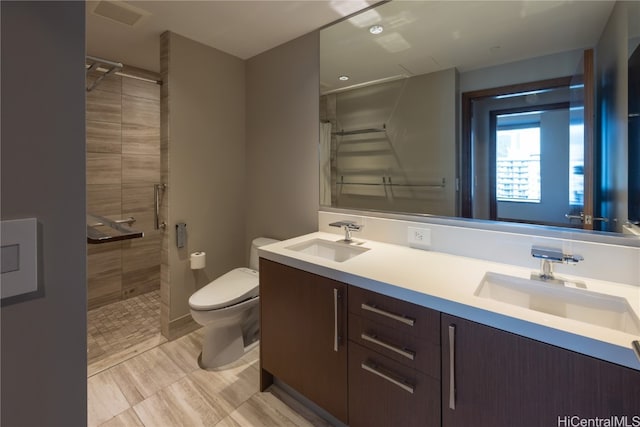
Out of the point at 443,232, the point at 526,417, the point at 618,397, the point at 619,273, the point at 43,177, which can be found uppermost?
the point at 43,177

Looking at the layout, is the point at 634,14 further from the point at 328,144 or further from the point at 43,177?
the point at 43,177

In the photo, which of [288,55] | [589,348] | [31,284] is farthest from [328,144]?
[31,284]

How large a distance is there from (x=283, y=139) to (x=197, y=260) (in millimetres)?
1177

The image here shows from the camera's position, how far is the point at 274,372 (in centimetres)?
172

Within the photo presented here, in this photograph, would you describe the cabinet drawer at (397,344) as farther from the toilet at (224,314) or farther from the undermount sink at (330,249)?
the toilet at (224,314)

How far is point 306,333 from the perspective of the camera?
60.1 inches

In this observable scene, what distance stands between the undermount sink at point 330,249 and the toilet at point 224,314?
49 centimetres

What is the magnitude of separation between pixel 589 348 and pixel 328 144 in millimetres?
1841

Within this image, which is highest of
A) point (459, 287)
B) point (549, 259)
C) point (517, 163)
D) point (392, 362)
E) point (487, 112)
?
point (487, 112)

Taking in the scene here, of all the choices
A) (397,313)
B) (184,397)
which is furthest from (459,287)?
(184,397)

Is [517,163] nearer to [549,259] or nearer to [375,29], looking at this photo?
[549,259]

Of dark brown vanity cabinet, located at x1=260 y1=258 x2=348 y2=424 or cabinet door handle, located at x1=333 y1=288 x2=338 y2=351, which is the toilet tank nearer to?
dark brown vanity cabinet, located at x1=260 y1=258 x2=348 y2=424

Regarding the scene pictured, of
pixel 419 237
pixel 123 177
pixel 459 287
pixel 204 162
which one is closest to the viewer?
pixel 459 287

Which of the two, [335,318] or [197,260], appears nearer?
[335,318]
